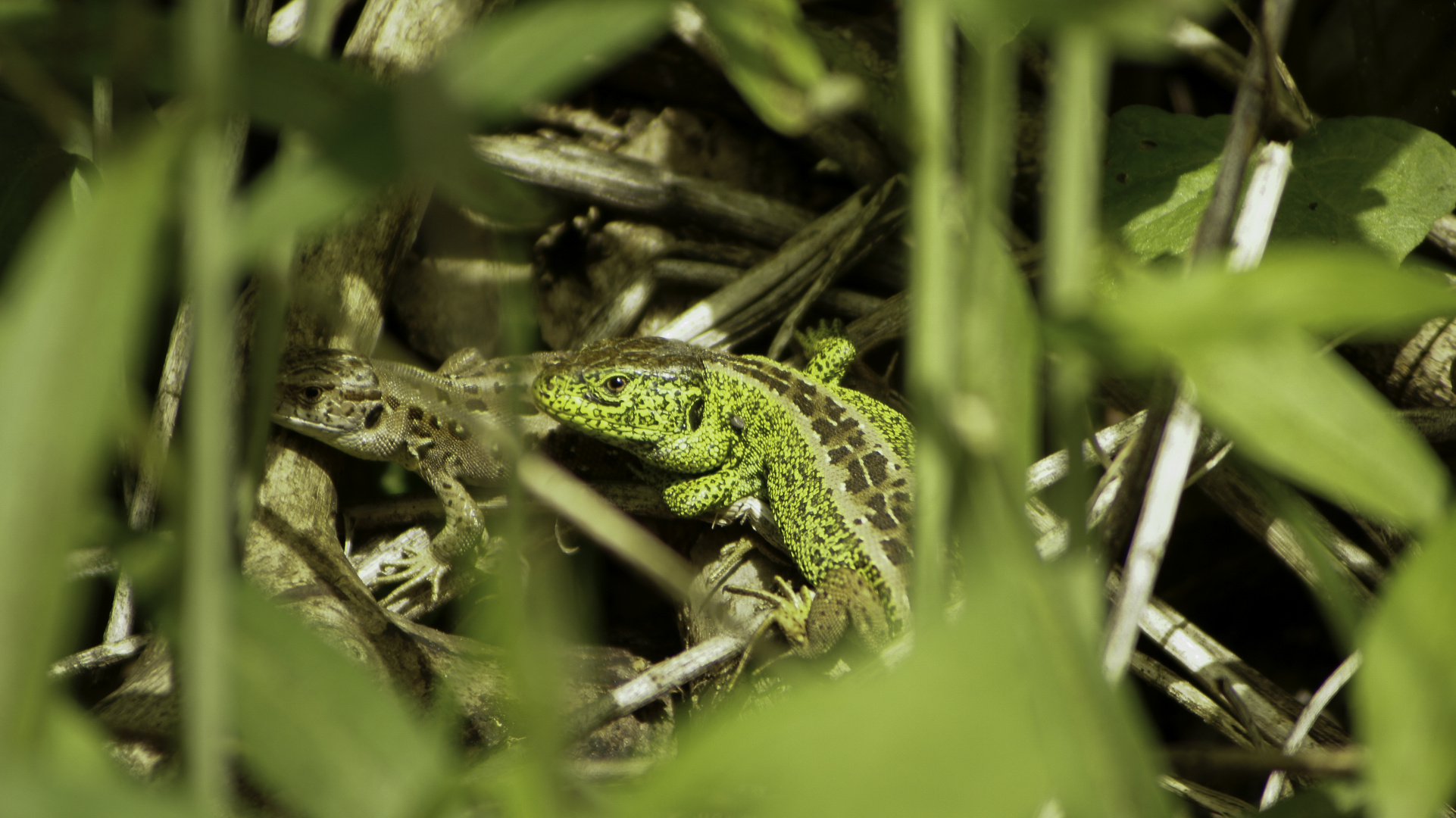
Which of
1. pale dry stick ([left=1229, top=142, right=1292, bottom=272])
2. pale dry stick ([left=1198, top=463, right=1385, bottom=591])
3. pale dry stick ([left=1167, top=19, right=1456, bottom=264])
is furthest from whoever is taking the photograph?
pale dry stick ([left=1167, top=19, right=1456, bottom=264])

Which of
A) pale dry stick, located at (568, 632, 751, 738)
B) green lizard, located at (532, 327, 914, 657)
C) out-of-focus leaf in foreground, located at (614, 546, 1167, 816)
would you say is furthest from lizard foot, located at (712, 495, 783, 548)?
out-of-focus leaf in foreground, located at (614, 546, 1167, 816)

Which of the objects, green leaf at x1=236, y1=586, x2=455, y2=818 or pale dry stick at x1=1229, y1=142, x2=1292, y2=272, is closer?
green leaf at x1=236, y1=586, x2=455, y2=818

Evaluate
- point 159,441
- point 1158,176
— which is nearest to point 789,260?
point 1158,176

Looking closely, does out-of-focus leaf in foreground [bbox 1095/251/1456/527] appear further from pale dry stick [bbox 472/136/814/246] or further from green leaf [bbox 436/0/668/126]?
pale dry stick [bbox 472/136/814/246]

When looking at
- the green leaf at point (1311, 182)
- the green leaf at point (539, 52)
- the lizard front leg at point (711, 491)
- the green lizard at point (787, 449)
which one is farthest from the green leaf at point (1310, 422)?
the lizard front leg at point (711, 491)

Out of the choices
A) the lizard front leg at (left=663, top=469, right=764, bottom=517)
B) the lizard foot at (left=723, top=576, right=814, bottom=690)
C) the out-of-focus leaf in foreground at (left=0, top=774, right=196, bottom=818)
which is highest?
the out-of-focus leaf in foreground at (left=0, top=774, right=196, bottom=818)

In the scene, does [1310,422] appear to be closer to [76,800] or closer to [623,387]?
[76,800]

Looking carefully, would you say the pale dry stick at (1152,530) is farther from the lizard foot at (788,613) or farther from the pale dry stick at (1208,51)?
the pale dry stick at (1208,51)
